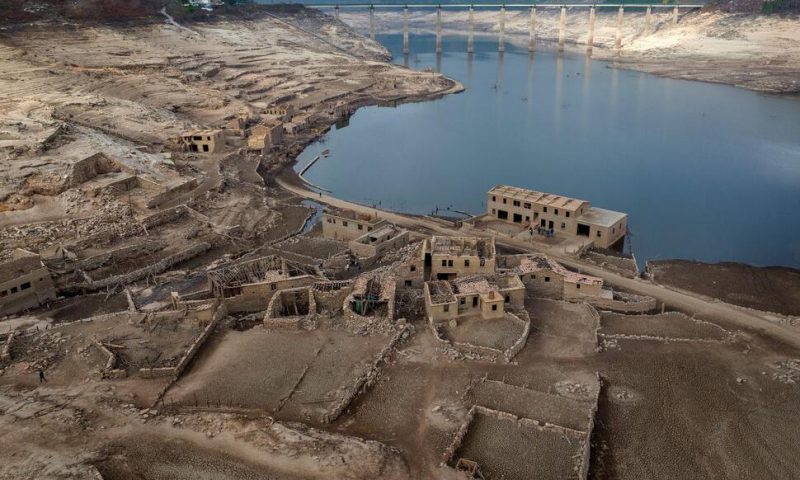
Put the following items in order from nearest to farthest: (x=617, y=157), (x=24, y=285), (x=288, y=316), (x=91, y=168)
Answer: (x=288, y=316) → (x=24, y=285) → (x=91, y=168) → (x=617, y=157)

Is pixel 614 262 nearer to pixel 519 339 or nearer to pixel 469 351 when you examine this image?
pixel 519 339

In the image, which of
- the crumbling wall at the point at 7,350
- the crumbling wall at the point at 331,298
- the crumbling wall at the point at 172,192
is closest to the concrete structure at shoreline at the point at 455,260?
the crumbling wall at the point at 331,298

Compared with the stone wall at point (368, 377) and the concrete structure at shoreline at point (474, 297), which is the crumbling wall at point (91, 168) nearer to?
the concrete structure at shoreline at point (474, 297)

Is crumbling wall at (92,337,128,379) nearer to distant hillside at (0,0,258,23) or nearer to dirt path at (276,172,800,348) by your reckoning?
dirt path at (276,172,800,348)

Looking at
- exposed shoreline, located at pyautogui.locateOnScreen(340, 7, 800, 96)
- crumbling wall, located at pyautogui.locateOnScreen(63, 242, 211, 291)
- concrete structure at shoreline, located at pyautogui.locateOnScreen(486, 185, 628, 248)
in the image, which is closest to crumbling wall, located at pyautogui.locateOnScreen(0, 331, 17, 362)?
crumbling wall, located at pyautogui.locateOnScreen(63, 242, 211, 291)

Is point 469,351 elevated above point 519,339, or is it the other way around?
point 519,339

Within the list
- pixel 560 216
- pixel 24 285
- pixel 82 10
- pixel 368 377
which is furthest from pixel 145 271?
pixel 82 10
